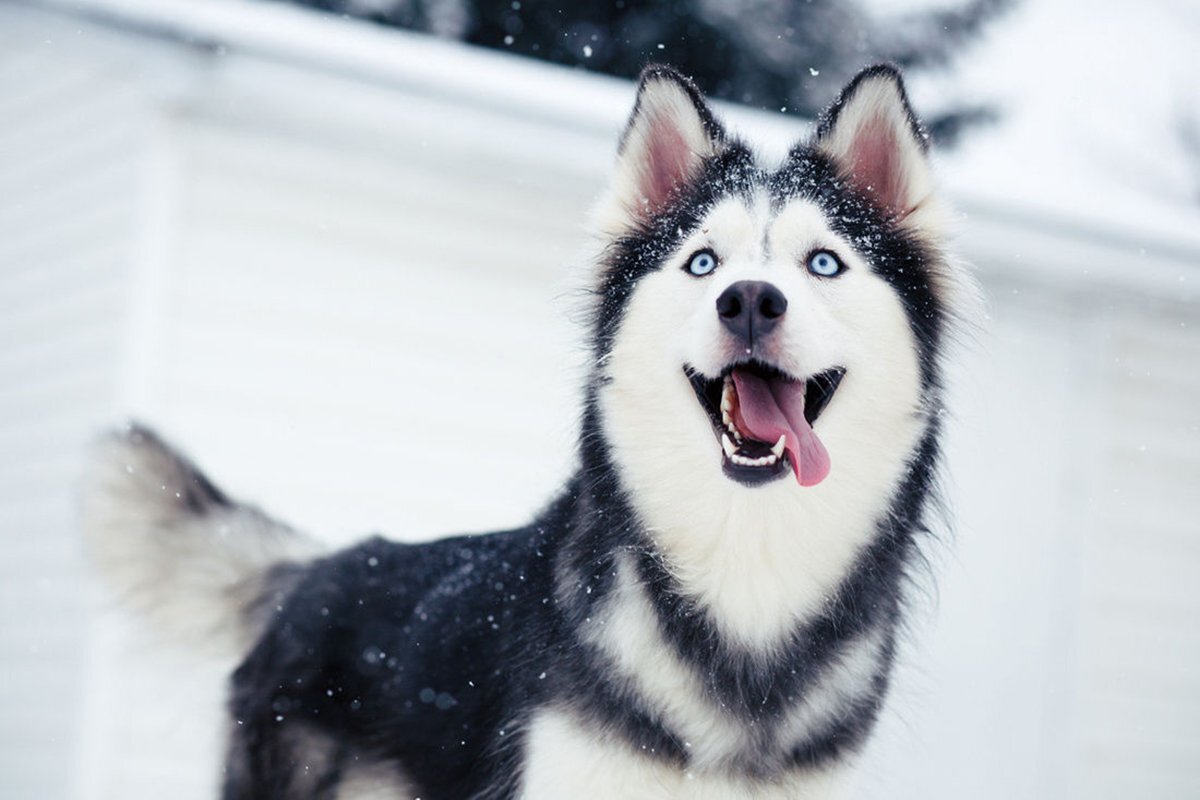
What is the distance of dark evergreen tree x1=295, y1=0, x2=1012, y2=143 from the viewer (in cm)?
1195

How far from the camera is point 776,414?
2336 millimetres

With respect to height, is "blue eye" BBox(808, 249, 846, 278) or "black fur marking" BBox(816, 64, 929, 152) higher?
"black fur marking" BBox(816, 64, 929, 152)

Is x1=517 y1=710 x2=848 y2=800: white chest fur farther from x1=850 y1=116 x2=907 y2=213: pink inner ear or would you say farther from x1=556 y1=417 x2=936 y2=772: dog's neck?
x1=850 y1=116 x2=907 y2=213: pink inner ear

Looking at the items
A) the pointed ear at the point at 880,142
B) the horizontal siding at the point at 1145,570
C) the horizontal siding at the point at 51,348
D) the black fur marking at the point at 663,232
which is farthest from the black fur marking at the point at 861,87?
the horizontal siding at the point at 1145,570

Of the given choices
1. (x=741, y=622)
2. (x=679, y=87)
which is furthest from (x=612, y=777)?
(x=679, y=87)

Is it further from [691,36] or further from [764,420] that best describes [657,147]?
[691,36]

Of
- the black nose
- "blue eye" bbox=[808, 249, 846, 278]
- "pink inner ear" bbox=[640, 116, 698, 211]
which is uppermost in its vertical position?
"pink inner ear" bbox=[640, 116, 698, 211]

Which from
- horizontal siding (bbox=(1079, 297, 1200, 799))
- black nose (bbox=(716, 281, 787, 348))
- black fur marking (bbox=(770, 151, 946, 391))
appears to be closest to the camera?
black nose (bbox=(716, 281, 787, 348))

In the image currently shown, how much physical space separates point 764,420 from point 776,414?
0.09 ft

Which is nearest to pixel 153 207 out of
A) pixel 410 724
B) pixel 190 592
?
pixel 190 592

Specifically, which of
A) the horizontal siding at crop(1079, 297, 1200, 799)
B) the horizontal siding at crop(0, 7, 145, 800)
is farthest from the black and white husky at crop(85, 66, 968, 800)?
the horizontal siding at crop(1079, 297, 1200, 799)

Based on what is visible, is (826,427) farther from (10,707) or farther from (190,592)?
(10,707)

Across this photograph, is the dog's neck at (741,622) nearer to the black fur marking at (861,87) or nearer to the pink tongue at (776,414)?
the pink tongue at (776,414)

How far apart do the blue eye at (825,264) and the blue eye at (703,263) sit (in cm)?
20
